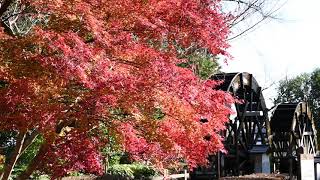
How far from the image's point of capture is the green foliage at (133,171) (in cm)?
1636

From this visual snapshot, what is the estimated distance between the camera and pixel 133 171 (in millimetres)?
17219

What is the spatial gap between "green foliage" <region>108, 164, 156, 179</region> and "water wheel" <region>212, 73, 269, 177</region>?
3010 millimetres

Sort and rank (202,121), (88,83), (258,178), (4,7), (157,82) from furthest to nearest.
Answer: (258,178), (202,121), (4,7), (157,82), (88,83)

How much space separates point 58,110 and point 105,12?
4.82 ft

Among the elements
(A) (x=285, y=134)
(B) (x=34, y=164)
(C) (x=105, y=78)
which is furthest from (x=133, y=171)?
(C) (x=105, y=78)

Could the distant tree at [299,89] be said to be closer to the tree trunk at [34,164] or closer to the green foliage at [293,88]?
the green foliage at [293,88]

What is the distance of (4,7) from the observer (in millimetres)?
6984

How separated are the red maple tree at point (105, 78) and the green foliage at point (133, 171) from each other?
356 inches

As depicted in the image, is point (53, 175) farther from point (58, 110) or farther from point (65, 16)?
point (65, 16)

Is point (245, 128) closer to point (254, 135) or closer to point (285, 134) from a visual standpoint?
point (254, 135)

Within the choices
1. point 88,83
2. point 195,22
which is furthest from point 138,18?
point 88,83

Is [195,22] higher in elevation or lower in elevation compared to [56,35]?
higher

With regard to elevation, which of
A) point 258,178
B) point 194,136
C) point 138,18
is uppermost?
point 138,18

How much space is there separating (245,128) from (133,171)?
18.3 ft
